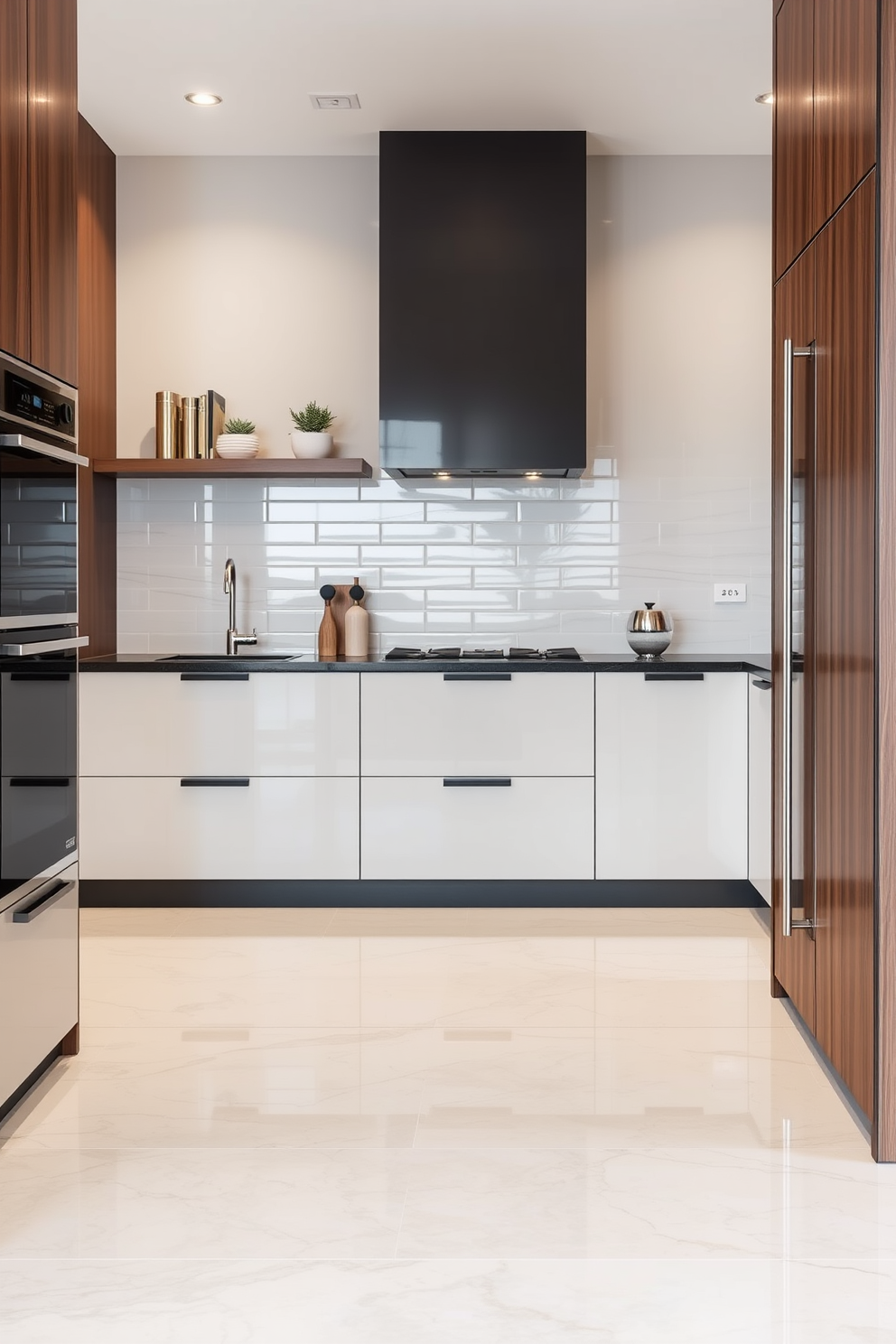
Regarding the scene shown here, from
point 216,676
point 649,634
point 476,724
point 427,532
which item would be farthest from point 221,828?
point 649,634

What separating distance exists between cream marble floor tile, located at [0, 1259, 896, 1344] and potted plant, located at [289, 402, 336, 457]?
10.3 feet

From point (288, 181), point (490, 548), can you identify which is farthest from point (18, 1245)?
point (288, 181)

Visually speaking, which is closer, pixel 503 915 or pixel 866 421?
pixel 866 421

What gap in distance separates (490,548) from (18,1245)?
320 cm

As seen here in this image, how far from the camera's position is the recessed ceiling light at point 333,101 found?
402 cm

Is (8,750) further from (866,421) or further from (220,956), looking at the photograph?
(866,421)

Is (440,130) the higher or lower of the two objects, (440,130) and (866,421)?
the higher

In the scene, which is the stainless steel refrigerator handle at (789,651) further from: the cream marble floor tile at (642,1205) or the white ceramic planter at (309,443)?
the white ceramic planter at (309,443)

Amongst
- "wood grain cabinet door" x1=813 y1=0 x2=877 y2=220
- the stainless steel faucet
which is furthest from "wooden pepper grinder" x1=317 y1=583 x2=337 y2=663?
"wood grain cabinet door" x1=813 y1=0 x2=877 y2=220

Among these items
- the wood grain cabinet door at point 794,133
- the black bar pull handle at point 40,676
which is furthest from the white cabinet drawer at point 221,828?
the wood grain cabinet door at point 794,133

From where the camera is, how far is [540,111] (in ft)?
13.5

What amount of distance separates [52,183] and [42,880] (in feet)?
4.90

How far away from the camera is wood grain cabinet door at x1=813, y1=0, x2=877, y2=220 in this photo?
2184 mm

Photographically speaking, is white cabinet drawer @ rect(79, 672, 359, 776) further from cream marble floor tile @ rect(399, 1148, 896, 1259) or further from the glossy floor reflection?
cream marble floor tile @ rect(399, 1148, 896, 1259)
